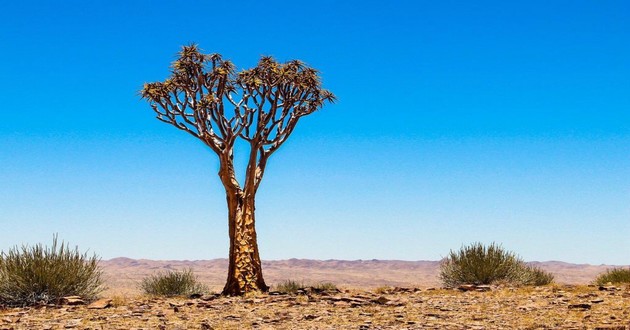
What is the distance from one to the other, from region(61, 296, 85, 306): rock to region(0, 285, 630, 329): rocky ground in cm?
3

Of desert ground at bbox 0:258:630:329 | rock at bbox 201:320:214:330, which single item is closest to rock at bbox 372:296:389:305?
desert ground at bbox 0:258:630:329

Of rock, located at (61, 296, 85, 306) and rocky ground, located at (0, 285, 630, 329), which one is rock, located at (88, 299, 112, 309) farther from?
rock, located at (61, 296, 85, 306)

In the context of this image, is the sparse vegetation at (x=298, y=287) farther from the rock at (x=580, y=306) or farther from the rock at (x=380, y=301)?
the rock at (x=580, y=306)

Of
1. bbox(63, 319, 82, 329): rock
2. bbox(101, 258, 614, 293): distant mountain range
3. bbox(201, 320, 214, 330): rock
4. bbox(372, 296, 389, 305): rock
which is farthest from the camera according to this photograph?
bbox(101, 258, 614, 293): distant mountain range

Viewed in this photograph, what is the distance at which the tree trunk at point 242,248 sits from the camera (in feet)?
56.2

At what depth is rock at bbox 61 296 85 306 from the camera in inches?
589

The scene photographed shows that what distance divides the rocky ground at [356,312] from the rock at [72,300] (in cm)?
3

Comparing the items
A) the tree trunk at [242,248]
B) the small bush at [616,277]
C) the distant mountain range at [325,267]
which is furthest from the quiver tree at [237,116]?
the distant mountain range at [325,267]

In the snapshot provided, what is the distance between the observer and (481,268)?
2000 centimetres

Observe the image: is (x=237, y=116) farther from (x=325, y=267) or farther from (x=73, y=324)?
(x=325, y=267)

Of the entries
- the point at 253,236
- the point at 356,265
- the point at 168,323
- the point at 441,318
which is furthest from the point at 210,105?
the point at 356,265

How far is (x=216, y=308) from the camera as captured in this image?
45.5ft

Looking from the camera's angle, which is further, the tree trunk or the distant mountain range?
the distant mountain range

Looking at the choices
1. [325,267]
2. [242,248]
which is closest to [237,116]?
[242,248]
